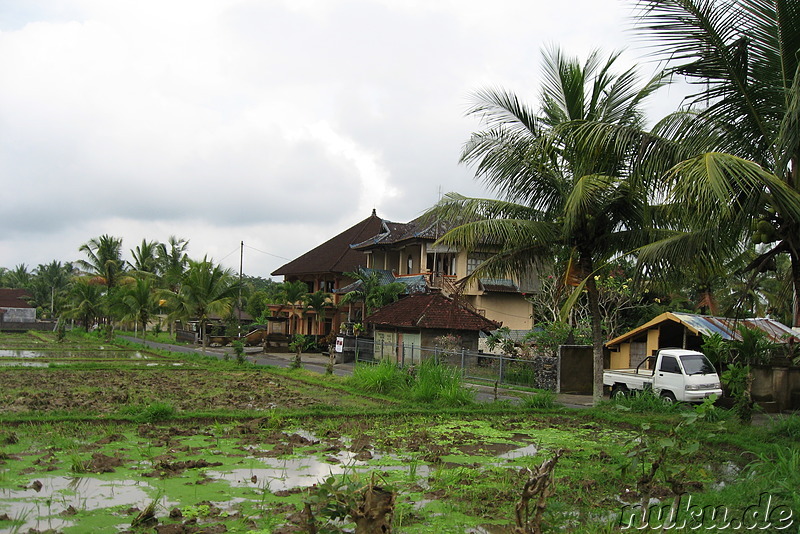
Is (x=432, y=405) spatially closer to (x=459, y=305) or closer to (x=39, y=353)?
(x=459, y=305)

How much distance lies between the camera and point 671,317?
63.5 feet

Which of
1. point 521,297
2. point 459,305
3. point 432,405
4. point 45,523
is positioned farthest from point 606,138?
point 521,297

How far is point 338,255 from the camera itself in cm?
4388

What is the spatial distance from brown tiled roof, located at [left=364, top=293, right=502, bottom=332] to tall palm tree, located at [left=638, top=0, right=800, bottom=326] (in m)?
17.7

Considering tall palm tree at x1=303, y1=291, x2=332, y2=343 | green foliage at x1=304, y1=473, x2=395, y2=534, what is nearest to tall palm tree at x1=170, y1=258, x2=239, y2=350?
tall palm tree at x1=303, y1=291, x2=332, y2=343

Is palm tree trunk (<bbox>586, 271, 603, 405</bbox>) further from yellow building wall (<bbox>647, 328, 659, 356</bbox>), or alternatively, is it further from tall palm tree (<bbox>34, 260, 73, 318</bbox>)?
tall palm tree (<bbox>34, 260, 73, 318</bbox>)

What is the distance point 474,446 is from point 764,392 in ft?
31.0

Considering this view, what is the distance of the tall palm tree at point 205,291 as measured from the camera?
105 feet

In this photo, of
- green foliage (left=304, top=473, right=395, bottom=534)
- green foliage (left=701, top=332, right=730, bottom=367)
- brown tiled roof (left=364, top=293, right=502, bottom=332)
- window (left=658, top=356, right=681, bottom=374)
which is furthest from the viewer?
brown tiled roof (left=364, top=293, right=502, bottom=332)

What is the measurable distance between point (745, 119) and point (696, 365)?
860 cm

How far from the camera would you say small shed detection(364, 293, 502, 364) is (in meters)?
26.6

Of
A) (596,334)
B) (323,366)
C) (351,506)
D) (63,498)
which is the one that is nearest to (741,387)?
(596,334)

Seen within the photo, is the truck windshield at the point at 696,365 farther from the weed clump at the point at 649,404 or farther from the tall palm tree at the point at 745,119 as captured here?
the tall palm tree at the point at 745,119

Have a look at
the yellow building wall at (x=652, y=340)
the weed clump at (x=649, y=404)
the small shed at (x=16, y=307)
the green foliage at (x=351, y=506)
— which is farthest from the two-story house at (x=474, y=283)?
the small shed at (x=16, y=307)
